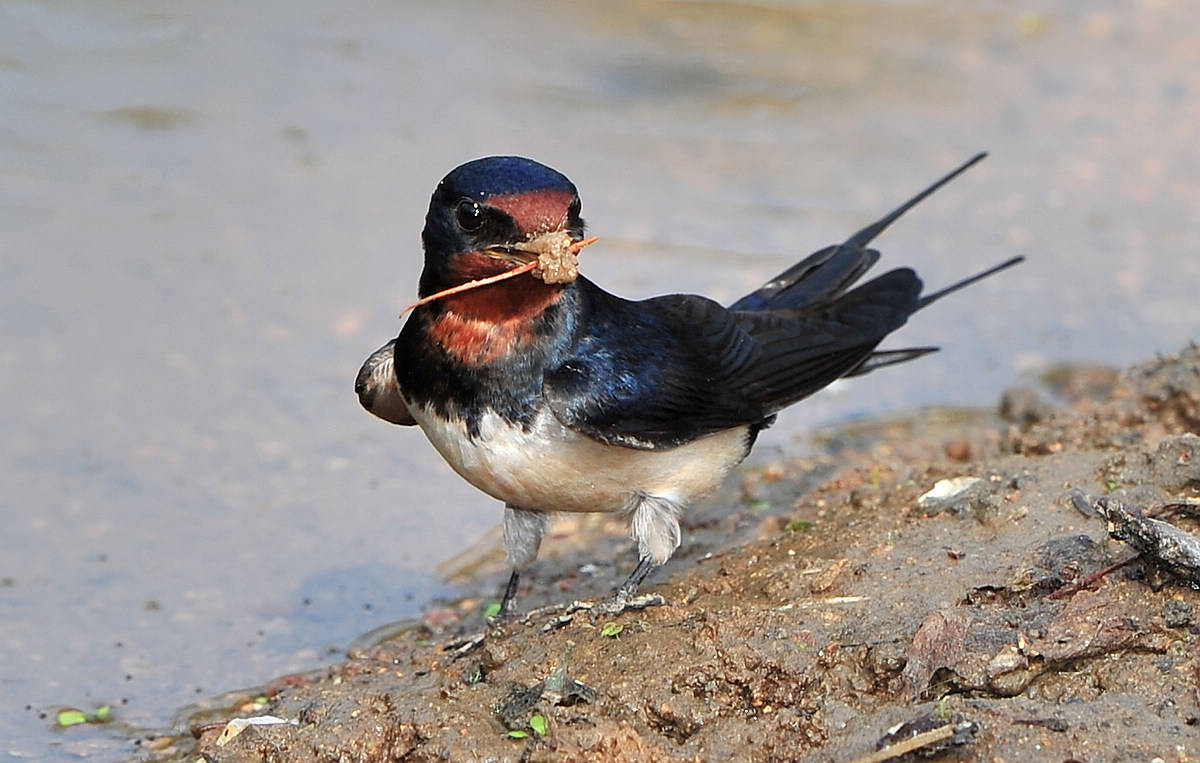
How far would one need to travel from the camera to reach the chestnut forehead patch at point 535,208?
4055 millimetres

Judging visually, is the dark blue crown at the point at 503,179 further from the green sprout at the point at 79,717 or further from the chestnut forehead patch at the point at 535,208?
the green sprout at the point at 79,717

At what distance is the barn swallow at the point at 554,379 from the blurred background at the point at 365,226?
51.3 inches

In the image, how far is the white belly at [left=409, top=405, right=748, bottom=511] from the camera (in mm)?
4234

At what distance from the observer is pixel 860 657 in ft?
12.6

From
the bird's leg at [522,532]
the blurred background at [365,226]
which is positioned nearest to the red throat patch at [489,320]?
the bird's leg at [522,532]

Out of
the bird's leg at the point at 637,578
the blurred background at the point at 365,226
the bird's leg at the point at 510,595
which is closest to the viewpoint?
the bird's leg at the point at 637,578

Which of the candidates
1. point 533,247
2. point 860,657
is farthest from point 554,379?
point 860,657

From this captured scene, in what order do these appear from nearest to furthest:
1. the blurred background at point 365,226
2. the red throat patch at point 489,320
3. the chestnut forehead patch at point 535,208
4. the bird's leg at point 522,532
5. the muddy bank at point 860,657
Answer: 1. the muddy bank at point 860,657
2. the chestnut forehead patch at point 535,208
3. the red throat patch at point 489,320
4. the bird's leg at point 522,532
5. the blurred background at point 365,226

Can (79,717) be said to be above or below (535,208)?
below

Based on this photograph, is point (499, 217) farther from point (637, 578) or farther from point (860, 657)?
point (860, 657)

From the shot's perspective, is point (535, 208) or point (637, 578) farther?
point (637, 578)

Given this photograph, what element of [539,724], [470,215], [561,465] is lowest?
→ [539,724]

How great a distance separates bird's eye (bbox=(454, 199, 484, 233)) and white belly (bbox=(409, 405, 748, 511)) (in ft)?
1.63

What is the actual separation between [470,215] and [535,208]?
0.17 meters
